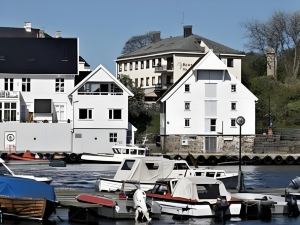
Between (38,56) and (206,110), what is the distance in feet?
64.9

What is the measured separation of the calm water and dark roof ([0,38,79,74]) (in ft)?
54.9

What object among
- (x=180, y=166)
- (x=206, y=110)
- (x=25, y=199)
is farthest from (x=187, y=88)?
(x=25, y=199)

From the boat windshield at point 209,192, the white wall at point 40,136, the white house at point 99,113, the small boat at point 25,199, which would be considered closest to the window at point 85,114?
the white house at point 99,113

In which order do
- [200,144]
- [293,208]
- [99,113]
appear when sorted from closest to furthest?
[293,208]
[99,113]
[200,144]

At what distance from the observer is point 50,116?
91500mm

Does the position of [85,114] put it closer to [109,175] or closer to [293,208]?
[109,175]

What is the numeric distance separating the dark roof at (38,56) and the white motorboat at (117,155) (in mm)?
13472

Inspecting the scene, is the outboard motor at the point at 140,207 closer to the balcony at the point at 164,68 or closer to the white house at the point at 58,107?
the white house at the point at 58,107

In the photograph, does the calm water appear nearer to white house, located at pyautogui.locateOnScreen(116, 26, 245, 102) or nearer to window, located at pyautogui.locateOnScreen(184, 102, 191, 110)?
window, located at pyautogui.locateOnScreen(184, 102, 191, 110)

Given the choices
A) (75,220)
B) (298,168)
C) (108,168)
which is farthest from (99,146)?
(75,220)

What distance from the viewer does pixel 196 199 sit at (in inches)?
1361

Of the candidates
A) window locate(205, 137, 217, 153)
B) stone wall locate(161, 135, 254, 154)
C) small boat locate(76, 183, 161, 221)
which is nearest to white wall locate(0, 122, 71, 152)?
stone wall locate(161, 135, 254, 154)

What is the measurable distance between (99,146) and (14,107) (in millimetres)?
9867

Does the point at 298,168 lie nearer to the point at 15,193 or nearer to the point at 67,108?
the point at 67,108
